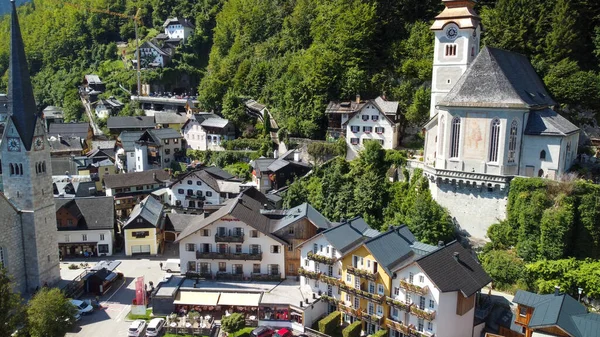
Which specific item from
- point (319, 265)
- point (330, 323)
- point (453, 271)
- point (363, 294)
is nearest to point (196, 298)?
point (319, 265)

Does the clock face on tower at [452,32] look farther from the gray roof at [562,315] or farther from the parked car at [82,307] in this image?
→ the parked car at [82,307]

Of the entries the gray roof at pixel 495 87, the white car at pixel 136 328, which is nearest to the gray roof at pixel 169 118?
the white car at pixel 136 328

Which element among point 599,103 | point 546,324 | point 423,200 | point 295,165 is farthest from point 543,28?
point 546,324

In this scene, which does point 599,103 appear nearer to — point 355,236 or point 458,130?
point 458,130

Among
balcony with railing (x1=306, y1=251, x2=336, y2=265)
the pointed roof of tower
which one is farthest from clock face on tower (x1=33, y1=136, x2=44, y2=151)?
the pointed roof of tower

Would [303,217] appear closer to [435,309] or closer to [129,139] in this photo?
[435,309]

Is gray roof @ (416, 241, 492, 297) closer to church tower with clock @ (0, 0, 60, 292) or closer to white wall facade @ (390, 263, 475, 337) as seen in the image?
white wall facade @ (390, 263, 475, 337)
